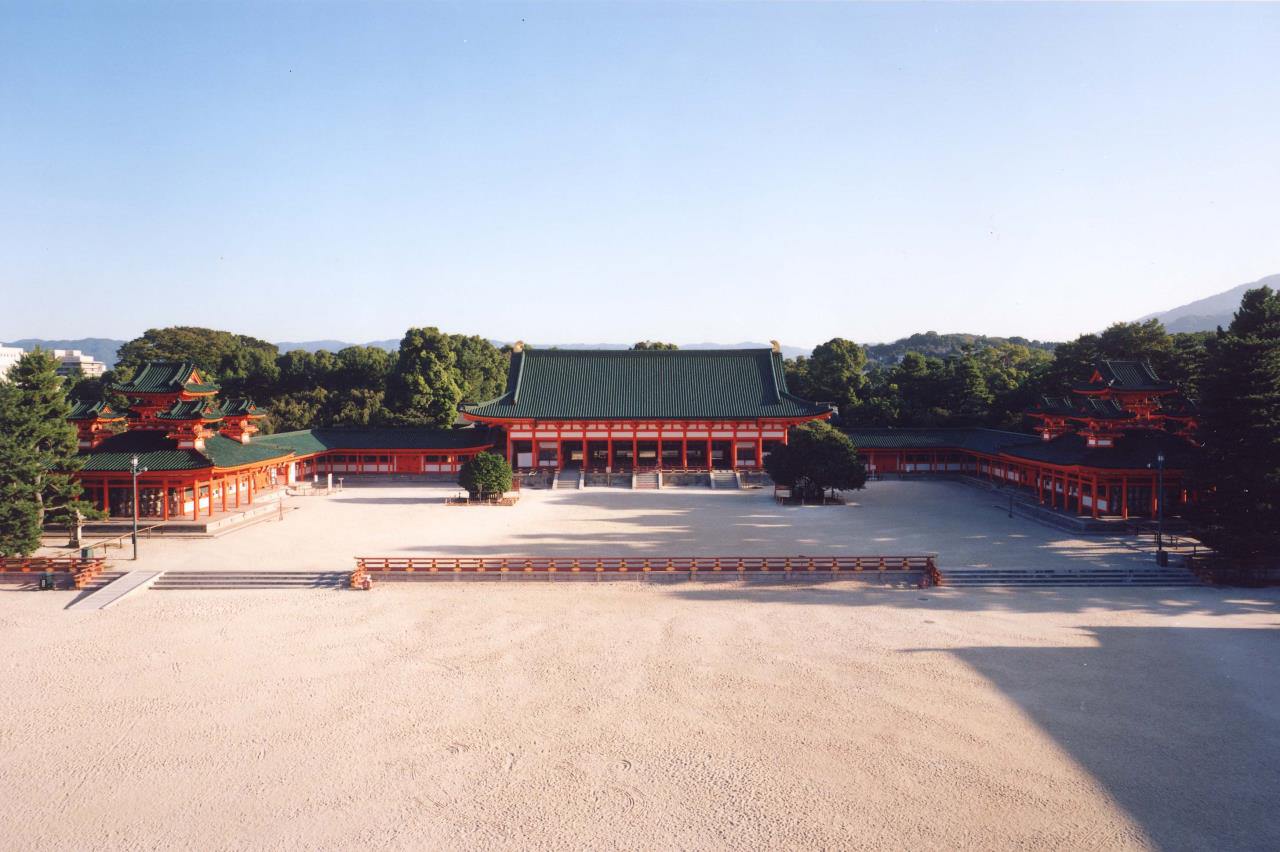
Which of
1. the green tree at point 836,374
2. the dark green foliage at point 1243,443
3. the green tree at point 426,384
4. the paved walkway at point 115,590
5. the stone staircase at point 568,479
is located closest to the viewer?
the paved walkway at point 115,590

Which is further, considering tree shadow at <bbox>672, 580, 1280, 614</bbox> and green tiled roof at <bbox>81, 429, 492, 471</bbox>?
green tiled roof at <bbox>81, 429, 492, 471</bbox>

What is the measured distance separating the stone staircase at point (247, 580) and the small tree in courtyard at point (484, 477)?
523 inches

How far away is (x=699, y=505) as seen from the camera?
3597 centimetres

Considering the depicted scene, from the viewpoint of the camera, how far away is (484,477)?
36375 millimetres

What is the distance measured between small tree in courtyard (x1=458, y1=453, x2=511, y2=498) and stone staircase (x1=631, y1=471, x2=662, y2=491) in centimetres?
769

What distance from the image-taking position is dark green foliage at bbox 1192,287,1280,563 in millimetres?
22000

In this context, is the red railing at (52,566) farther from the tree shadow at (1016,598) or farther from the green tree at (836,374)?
the green tree at (836,374)

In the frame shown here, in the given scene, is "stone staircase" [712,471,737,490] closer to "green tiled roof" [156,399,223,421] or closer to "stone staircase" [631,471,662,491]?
"stone staircase" [631,471,662,491]

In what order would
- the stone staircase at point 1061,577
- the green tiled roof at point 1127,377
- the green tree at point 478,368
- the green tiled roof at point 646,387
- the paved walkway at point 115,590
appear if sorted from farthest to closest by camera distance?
the green tree at point 478,368
the green tiled roof at point 646,387
the green tiled roof at point 1127,377
the stone staircase at point 1061,577
the paved walkway at point 115,590

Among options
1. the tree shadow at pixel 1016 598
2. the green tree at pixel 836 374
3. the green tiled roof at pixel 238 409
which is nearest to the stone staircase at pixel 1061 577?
the tree shadow at pixel 1016 598

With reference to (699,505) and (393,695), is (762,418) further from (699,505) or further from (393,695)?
(393,695)

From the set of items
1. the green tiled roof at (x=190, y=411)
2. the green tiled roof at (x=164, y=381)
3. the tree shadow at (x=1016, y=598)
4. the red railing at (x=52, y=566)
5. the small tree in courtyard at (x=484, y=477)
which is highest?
the green tiled roof at (x=164, y=381)

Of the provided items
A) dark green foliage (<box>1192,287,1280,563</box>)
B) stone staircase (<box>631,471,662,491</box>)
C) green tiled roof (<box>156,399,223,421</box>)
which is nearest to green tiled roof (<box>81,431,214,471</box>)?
green tiled roof (<box>156,399,223,421</box>)

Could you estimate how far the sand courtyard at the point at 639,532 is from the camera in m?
25.4
